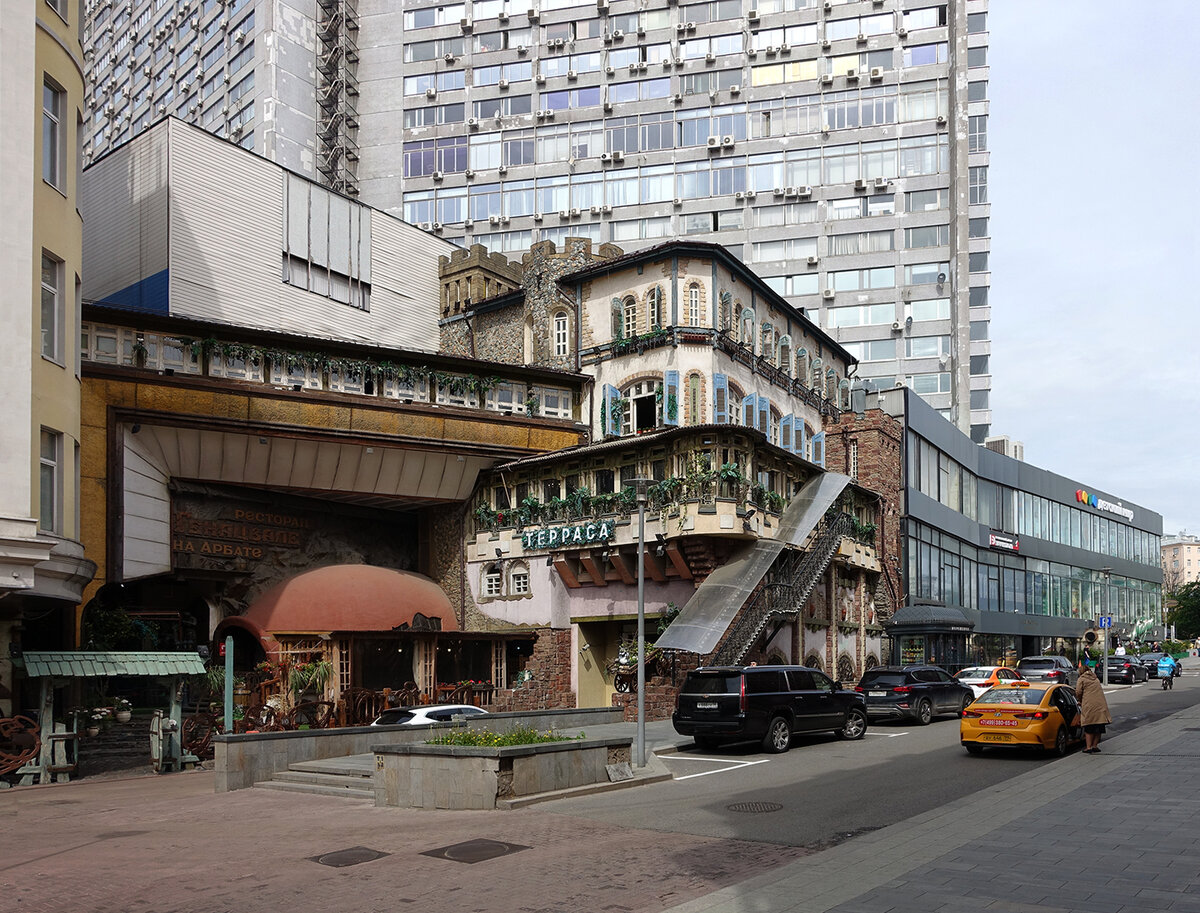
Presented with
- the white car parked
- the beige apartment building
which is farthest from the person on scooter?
the beige apartment building

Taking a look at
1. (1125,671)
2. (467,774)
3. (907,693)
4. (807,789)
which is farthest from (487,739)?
(1125,671)

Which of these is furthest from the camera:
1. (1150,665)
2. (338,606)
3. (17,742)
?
(1150,665)

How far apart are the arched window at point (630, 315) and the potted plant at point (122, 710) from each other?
70.4 ft

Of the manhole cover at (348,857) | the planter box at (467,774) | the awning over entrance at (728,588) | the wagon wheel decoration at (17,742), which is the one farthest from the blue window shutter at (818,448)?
the manhole cover at (348,857)

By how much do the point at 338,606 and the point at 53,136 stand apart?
15.3m

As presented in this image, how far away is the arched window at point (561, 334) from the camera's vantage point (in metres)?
43.0

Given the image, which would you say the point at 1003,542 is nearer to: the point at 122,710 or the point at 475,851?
the point at 122,710

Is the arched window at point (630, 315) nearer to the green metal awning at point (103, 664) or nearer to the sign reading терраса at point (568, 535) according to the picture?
the sign reading терраса at point (568, 535)

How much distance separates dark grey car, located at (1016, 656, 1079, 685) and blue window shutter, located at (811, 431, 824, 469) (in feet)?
37.2

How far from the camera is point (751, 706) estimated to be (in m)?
22.6

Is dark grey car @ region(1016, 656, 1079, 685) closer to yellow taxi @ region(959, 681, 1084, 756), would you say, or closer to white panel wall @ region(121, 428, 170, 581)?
yellow taxi @ region(959, 681, 1084, 756)

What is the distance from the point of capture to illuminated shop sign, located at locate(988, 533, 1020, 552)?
201 feet

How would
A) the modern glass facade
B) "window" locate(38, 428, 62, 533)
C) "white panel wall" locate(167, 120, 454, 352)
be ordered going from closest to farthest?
"window" locate(38, 428, 62, 533) → "white panel wall" locate(167, 120, 454, 352) → the modern glass facade

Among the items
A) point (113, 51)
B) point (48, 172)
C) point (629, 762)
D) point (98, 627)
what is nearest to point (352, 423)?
point (98, 627)
